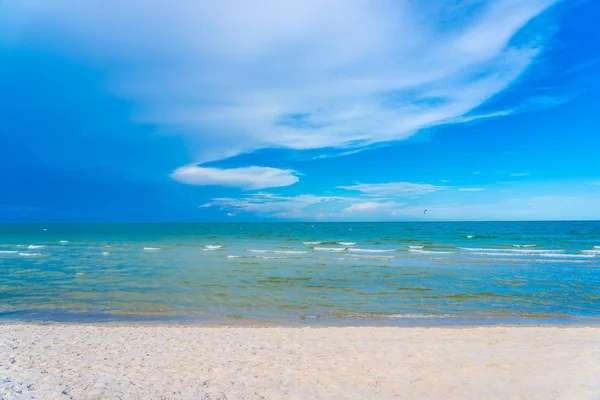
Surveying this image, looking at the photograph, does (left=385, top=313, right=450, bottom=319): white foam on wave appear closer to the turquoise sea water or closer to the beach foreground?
the turquoise sea water

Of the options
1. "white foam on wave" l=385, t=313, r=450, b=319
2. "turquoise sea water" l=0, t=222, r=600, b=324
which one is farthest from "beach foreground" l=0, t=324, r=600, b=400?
"turquoise sea water" l=0, t=222, r=600, b=324

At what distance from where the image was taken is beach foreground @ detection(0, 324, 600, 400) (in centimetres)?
686

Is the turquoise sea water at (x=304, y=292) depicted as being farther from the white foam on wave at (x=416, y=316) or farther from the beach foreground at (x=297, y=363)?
the beach foreground at (x=297, y=363)

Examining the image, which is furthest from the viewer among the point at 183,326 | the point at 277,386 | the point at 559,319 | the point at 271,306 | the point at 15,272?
the point at 15,272

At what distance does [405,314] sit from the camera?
1408 cm

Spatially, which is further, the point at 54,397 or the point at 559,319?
the point at 559,319

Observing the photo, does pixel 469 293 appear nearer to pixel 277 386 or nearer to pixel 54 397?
pixel 277 386

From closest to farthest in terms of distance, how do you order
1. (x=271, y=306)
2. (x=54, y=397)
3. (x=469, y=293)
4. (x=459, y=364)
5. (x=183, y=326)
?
1. (x=54, y=397)
2. (x=459, y=364)
3. (x=183, y=326)
4. (x=271, y=306)
5. (x=469, y=293)

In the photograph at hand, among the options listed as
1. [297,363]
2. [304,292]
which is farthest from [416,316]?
[297,363]

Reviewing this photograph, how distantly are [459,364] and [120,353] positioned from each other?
753 centimetres

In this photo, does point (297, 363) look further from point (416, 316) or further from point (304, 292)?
point (304, 292)

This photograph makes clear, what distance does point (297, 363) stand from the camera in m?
8.38

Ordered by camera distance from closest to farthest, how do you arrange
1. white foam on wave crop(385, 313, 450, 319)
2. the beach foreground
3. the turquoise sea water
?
the beach foreground, white foam on wave crop(385, 313, 450, 319), the turquoise sea water

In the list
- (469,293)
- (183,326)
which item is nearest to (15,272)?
(183,326)
